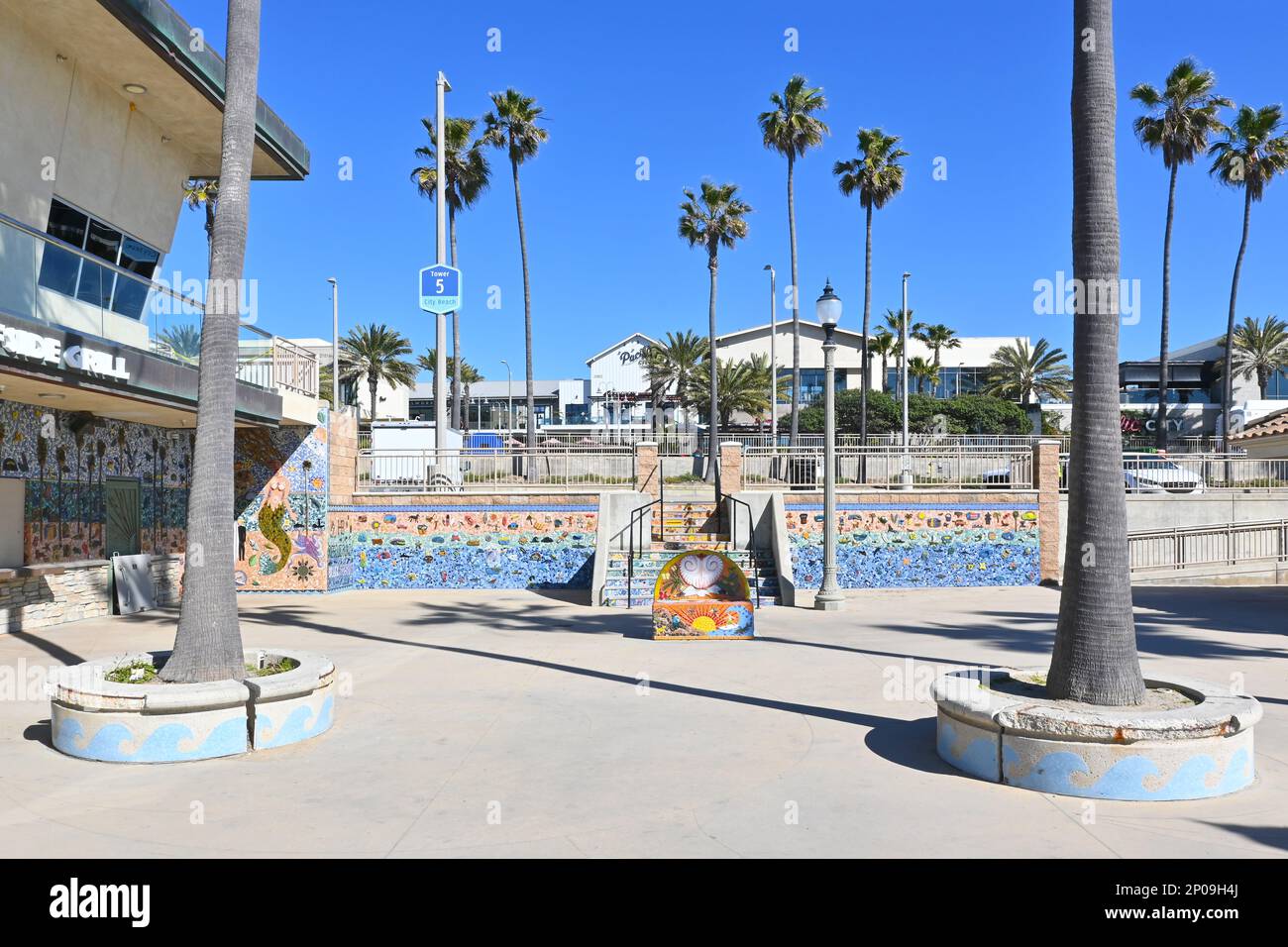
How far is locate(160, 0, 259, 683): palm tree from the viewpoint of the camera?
7965mm

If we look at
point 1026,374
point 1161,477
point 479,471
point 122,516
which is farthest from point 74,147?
point 1026,374

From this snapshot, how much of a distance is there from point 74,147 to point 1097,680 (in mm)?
15641

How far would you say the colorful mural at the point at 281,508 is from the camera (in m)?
19.3

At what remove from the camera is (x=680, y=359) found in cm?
5616

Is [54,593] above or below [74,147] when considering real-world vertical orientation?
below

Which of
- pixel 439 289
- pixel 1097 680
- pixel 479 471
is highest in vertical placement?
pixel 439 289

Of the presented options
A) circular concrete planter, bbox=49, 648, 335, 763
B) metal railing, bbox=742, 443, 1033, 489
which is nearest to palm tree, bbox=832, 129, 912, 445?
metal railing, bbox=742, 443, 1033, 489

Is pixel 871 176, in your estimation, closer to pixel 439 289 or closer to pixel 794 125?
pixel 794 125

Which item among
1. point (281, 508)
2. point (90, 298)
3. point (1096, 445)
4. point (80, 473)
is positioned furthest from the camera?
point (281, 508)

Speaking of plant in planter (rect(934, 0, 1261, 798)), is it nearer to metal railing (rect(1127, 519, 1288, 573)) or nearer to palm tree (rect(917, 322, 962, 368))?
metal railing (rect(1127, 519, 1288, 573))

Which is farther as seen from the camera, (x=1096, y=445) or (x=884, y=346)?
(x=884, y=346)

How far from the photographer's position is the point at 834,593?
1684 cm
